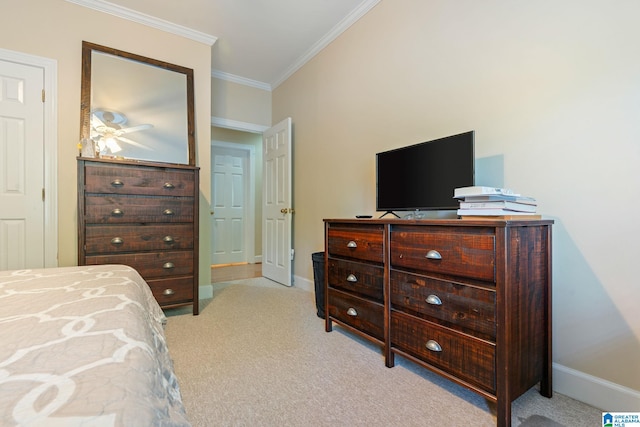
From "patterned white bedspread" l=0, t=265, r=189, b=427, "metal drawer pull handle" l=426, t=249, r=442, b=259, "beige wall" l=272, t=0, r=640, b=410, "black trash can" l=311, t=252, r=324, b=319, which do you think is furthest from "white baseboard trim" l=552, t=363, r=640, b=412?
"patterned white bedspread" l=0, t=265, r=189, b=427

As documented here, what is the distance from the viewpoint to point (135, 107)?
271 centimetres

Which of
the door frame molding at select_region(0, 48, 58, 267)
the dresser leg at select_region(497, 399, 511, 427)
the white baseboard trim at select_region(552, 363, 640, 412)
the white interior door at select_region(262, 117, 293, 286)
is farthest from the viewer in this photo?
the white interior door at select_region(262, 117, 293, 286)

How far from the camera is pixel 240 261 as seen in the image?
17.9 ft

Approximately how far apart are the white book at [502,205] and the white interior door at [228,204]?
15.0 ft

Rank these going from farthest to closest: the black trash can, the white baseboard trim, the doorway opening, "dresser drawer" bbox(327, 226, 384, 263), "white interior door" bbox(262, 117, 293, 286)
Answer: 1. the doorway opening
2. "white interior door" bbox(262, 117, 293, 286)
3. the black trash can
4. "dresser drawer" bbox(327, 226, 384, 263)
5. the white baseboard trim

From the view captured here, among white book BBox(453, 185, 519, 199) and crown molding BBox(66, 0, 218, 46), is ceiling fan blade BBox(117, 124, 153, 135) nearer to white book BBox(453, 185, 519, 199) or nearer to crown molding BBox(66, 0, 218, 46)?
crown molding BBox(66, 0, 218, 46)

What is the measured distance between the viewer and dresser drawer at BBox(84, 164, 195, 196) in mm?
2133

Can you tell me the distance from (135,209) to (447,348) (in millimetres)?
2303

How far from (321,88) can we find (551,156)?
2339 millimetres

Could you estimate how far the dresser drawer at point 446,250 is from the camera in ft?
4.13

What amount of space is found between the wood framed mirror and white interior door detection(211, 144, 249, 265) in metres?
2.28

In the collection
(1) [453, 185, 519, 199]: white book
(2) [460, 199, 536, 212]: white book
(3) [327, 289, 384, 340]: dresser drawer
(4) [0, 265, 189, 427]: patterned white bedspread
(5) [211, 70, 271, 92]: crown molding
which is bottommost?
(3) [327, 289, 384, 340]: dresser drawer

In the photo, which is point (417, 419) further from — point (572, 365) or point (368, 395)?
point (572, 365)

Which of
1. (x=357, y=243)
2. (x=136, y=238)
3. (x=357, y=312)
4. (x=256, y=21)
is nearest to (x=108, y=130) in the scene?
(x=136, y=238)
